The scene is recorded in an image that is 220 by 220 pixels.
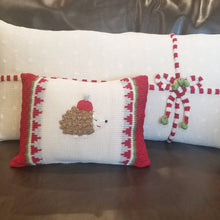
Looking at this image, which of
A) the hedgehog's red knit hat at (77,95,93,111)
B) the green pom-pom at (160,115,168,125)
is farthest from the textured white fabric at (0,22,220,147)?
the hedgehog's red knit hat at (77,95,93,111)

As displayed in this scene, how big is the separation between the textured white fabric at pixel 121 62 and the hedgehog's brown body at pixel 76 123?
5.8 inches

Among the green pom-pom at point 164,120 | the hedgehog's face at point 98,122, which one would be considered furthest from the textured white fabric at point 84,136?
the green pom-pom at point 164,120

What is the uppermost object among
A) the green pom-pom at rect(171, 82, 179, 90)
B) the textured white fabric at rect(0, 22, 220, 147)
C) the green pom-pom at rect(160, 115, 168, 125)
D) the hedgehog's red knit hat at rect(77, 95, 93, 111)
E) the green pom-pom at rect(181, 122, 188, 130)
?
the textured white fabric at rect(0, 22, 220, 147)

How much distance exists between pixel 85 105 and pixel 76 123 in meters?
0.05

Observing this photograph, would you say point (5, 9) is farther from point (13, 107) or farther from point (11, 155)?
point (11, 155)

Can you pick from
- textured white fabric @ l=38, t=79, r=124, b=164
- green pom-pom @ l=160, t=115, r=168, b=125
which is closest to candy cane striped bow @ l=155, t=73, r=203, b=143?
green pom-pom @ l=160, t=115, r=168, b=125

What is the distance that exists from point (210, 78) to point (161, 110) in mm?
160

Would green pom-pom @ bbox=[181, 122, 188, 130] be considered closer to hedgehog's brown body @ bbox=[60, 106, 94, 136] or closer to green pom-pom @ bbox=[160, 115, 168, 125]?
green pom-pom @ bbox=[160, 115, 168, 125]

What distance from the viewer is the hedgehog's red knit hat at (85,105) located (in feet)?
2.12

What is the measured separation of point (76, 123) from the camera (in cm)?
64

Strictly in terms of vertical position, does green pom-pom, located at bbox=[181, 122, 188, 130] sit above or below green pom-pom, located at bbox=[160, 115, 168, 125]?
below

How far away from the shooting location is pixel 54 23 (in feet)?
2.85

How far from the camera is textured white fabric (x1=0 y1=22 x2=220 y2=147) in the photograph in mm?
738

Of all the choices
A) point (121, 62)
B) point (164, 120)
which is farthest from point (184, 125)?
point (121, 62)
